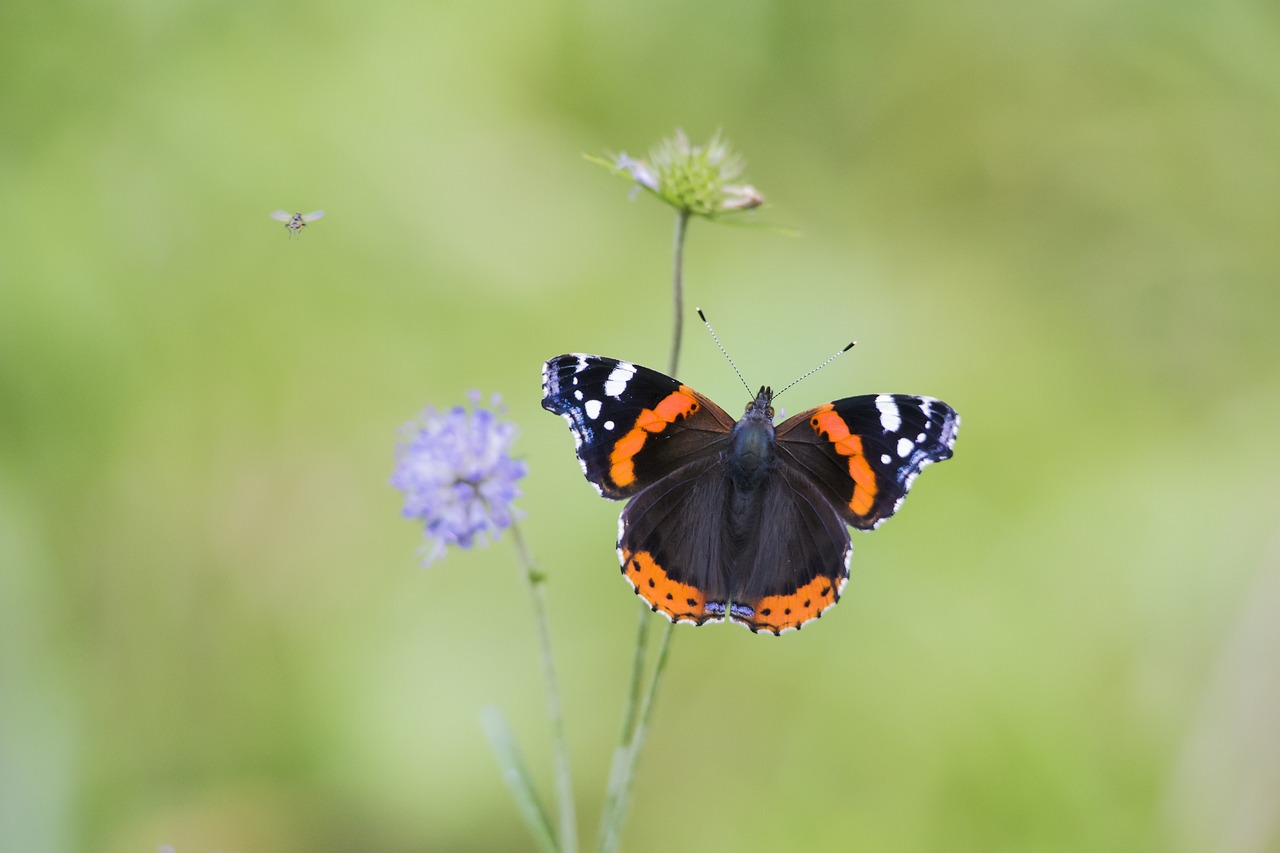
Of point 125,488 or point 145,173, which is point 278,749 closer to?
point 125,488

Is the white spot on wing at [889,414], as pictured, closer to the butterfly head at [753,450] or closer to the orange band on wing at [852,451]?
the orange band on wing at [852,451]

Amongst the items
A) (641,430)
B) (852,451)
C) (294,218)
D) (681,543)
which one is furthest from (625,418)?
(294,218)

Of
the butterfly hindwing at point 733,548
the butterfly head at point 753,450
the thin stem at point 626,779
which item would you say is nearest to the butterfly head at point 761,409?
the butterfly head at point 753,450

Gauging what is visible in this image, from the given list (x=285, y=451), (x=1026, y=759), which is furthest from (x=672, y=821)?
(x=285, y=451)

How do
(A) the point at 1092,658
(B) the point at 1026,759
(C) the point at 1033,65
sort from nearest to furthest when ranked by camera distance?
(B) the point at 1026,759, (A) the point at 1092,658, (C) the point at 1033,65

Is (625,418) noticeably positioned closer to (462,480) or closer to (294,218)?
(462,480)

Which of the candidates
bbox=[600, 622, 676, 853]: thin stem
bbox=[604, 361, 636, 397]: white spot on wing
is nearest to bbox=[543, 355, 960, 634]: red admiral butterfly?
bbox=[604, 361, 636, 397]: white spot on wing

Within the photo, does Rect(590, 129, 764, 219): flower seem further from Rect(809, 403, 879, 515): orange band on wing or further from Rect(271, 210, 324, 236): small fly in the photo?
Rect(271, 210, 324, 236): small fly
